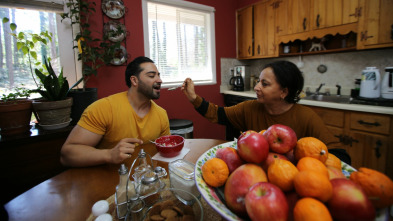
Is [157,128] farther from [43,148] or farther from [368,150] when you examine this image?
[368,150]

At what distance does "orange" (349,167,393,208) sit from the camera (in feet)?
1.42

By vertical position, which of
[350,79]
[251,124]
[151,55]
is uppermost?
[151,55]

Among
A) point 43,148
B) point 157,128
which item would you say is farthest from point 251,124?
point 43,148

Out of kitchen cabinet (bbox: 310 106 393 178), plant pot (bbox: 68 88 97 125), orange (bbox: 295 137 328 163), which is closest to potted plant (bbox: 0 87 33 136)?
plant pot (bbox: 68 88 97 125)

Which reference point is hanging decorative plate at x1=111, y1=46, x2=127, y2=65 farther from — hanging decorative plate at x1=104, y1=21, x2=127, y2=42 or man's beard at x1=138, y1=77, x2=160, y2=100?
man's beard at x1=138, y1=77, x2=160, y2=100

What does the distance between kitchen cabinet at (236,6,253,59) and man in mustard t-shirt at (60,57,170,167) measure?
238 centimetres

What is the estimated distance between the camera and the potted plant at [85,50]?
2.04 metres

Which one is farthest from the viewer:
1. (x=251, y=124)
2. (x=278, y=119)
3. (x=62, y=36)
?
(x=62, y=36)

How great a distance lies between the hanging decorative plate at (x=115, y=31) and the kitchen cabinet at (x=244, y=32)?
2.07 meters

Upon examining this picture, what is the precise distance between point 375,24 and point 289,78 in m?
1.57

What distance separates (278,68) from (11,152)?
2.16 meters

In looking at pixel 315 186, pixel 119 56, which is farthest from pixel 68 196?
pixel 119 56

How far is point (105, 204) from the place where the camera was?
651 mm

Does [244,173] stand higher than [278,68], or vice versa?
[278,68]
